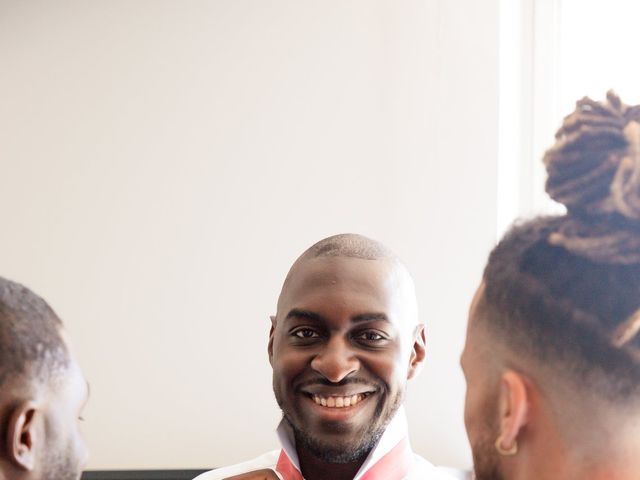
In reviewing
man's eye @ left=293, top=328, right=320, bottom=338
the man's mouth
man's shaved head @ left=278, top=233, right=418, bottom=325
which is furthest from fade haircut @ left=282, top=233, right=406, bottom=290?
the man's mouth

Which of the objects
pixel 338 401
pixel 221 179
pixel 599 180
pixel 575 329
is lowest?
pixel 338 401

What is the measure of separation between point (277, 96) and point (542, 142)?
85cm

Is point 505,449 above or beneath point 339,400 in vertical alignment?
above

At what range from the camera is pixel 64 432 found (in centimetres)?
125

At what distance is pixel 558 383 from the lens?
0.82 m

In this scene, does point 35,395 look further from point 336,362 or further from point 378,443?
point 378,443

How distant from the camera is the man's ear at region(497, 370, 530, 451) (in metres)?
0.82

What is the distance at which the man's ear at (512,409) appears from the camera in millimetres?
820

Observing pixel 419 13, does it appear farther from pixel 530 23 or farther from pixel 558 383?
pixel 558 383

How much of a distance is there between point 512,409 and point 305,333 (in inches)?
38.5

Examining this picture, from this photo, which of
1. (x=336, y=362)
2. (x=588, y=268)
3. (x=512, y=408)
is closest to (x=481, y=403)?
(x=512, y=408)

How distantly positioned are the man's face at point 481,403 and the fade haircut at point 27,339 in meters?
0.58

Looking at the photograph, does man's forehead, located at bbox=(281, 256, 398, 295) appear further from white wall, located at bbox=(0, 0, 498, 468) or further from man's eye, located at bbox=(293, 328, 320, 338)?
white wall, located at bbox=(0, 0, 498, 468)

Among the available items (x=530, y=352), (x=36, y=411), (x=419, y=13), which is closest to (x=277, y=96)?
(x=419, y=13)
